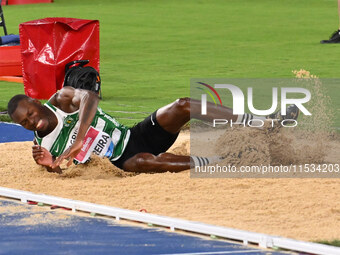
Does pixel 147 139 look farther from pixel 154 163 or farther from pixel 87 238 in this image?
pixel 87 238

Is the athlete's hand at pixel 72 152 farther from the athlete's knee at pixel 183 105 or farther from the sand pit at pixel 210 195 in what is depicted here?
the athlete's knee at pixel 183 105

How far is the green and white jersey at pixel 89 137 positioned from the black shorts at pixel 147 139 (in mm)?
50

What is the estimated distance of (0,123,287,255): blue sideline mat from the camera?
5.49 metres

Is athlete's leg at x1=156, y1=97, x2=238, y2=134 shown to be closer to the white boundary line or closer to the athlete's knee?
the athlete's knee

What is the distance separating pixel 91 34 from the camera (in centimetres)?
1292

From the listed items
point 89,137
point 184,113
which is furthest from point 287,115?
point 89,137

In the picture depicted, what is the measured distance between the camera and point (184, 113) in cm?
776

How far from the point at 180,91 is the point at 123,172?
18.6ft

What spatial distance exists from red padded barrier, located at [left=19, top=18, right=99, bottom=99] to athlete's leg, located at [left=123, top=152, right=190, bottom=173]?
5.05 meters

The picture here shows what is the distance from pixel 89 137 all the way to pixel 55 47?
514 cm

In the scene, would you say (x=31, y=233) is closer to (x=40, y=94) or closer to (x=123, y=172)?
(x=123, y=172)

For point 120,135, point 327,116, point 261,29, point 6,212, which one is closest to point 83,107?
point 120,135

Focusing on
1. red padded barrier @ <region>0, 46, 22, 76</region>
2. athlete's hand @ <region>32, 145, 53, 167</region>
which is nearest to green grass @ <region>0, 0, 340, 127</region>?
red padded barrier @ <region>0, 46, 22, 76</region>

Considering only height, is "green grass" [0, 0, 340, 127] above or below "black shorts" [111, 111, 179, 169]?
below
